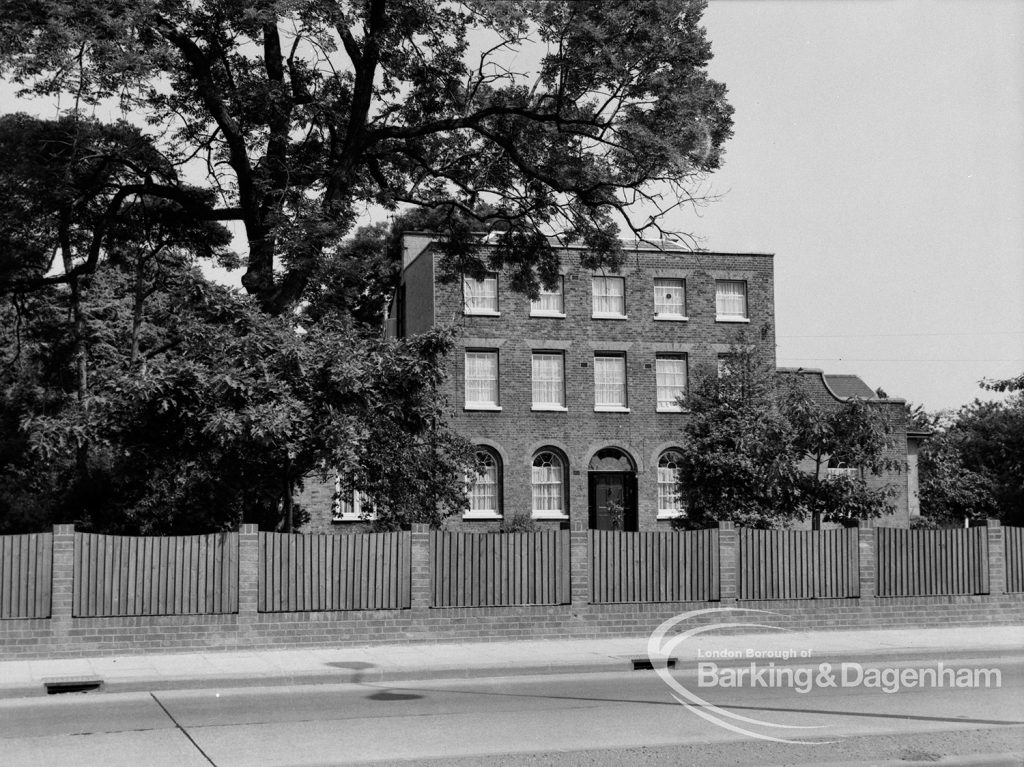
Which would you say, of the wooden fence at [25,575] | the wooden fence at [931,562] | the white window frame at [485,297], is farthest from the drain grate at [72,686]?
the white window frame at [485,297]

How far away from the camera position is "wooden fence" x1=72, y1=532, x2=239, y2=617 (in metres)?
16.8

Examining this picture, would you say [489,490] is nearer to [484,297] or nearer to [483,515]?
[483,515]

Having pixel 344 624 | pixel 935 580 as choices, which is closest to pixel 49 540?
pixel 344 624

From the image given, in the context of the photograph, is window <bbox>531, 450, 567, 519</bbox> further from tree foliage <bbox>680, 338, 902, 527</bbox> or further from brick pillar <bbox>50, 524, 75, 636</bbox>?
brick pillar <bbox>50, 524, 75, 636</bbox>

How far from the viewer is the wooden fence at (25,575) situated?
16.4 meters

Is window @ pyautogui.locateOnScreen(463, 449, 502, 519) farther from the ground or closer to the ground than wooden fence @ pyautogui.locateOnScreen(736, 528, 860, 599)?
farther from the ground

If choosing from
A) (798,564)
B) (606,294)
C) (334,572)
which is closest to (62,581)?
(334,572)

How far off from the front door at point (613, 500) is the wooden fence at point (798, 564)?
19117 millimetres

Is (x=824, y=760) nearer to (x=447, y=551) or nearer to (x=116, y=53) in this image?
(x=447, y=551)

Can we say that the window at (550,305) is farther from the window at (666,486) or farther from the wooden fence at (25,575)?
the wooden fence at (25,575)

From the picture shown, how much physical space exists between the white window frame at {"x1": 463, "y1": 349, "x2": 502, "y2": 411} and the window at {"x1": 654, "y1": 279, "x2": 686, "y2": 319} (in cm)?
622

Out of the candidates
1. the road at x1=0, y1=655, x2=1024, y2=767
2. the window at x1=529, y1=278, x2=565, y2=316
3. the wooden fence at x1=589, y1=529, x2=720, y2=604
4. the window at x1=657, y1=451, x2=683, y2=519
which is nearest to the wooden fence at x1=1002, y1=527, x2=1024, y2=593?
the wooden fence at x1=589, y1=529, x2=720, y2=604

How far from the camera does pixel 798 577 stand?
20266 millimetres

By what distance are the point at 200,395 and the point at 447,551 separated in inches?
185
